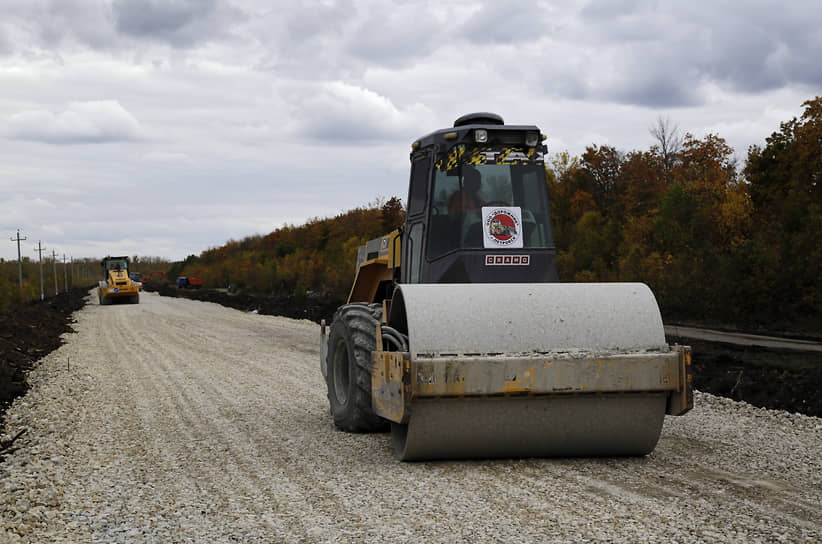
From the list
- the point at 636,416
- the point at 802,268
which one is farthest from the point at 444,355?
the point at 802,268

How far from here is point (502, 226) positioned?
7605 millimetres

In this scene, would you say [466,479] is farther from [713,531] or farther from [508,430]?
[713,531]

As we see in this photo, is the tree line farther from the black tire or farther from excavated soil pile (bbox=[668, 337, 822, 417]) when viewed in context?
the black tire

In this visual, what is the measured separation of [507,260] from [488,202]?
597mm

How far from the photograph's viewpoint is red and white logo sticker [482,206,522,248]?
7547 millimetres

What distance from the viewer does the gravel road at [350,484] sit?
16.2ft

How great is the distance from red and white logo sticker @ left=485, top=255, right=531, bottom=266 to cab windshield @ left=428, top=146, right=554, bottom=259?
0.11 m

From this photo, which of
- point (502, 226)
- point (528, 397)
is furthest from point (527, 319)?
point (502, 226)

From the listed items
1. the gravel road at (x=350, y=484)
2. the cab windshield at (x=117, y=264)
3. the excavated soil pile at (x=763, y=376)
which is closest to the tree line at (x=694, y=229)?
the excavated soil pile at (x=763, y=376)

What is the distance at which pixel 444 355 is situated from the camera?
6121 millimetres

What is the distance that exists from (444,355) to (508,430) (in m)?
0.81

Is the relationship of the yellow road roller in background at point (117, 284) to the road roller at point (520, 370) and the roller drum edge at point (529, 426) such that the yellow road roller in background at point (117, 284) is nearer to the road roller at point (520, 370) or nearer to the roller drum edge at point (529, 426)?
the road roller at point (520, 370)

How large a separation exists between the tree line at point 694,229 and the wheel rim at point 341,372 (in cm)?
1625

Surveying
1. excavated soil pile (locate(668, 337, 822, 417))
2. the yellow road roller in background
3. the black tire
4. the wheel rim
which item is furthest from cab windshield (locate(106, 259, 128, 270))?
the wheel rim
